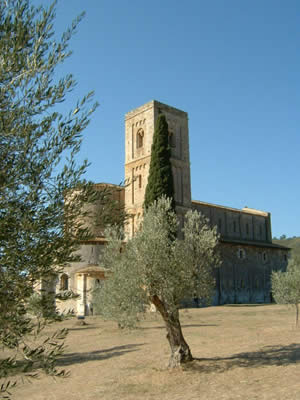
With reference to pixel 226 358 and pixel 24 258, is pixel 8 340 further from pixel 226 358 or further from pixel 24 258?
pixel 226 358

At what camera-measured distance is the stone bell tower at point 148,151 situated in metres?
38.6

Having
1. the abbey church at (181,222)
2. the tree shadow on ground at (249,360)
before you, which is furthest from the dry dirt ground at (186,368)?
the abbey church at (181,222)

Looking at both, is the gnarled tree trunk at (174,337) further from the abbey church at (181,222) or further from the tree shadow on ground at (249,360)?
the abbey church at (181,222)

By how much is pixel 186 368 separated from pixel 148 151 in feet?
89.6

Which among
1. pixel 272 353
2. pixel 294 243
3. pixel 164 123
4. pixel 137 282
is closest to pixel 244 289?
pixel 164 123

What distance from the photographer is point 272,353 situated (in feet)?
48.1

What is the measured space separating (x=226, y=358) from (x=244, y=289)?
32.3m

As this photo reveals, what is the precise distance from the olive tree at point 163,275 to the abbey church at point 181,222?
17452 mm

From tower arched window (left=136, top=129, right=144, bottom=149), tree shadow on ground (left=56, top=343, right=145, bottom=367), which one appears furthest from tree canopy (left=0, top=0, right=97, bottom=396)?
tower arched window (left=136, top=129, right=144, bottom=149)

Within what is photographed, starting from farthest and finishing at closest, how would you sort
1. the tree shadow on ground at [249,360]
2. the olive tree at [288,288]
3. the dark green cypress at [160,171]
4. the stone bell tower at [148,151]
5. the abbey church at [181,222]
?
1. the stone bell tower at [148,151]
2. the abbey church at [181,222]
3. the dark green cypress at [160,171]
4. the olive tree at [288,288]
5. the tree shadow on ground at [249,360]

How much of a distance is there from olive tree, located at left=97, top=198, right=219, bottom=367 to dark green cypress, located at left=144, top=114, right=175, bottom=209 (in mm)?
16231

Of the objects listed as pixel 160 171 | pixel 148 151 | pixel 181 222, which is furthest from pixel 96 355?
pixel 148 151

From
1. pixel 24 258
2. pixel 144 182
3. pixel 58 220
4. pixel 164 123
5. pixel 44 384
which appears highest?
pixel 164 123

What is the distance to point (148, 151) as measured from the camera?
38.7 meters
